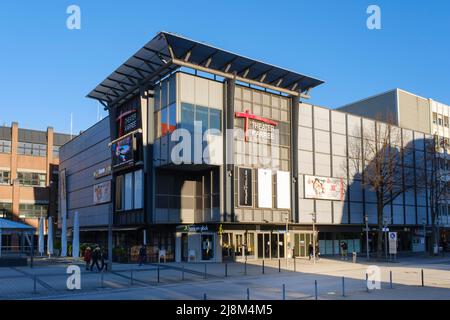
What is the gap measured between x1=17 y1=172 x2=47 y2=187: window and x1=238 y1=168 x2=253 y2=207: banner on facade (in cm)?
4699

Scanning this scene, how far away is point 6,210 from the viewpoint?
2945 inches

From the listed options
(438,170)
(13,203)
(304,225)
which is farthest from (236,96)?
(13,203)

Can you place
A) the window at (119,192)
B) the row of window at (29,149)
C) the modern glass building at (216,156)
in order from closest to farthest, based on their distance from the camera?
the modern glass building at (216,156)
the window at (119,192)
the row of window at (29,149)

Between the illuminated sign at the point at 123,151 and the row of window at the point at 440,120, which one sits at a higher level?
the row of window at the point at 440,120

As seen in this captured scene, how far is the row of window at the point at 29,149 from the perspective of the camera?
7738cm

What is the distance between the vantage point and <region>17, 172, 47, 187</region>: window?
3068 inches

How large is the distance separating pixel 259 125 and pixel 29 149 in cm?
4823

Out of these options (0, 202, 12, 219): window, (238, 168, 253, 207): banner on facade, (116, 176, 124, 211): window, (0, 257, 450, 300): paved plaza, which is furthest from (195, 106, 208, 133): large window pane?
(0, 202, 12, 219): window

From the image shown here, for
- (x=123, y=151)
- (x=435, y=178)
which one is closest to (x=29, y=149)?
(x=123, y=151)

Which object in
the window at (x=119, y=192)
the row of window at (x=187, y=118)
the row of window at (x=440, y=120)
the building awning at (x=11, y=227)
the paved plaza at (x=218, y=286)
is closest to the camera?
the paved plaza at (x=218, y=286)

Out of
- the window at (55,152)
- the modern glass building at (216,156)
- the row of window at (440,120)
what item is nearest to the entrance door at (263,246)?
the modern glass building at (216,156)

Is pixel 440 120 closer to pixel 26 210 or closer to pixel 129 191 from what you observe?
pixel 129 191

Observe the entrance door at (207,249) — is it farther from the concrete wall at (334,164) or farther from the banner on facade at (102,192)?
the banner on facade at (102,192)

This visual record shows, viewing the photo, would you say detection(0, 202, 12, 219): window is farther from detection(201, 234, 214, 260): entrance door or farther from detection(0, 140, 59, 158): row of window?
detection(201, 234, 214, 260): entrance door
